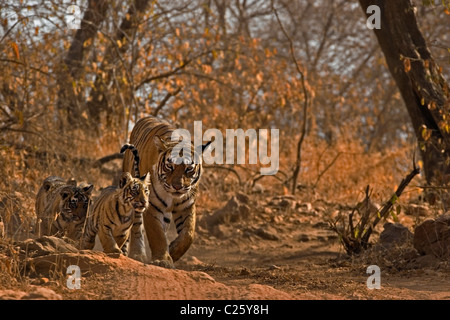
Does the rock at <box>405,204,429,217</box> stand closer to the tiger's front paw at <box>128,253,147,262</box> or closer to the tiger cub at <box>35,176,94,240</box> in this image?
the tiger's front paw at <box>128,253,147,262</box>

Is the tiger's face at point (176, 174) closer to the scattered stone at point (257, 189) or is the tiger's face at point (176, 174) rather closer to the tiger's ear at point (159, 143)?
the tiger's ear at point (159, 143)

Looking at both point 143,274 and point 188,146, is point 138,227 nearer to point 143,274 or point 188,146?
point 188,146

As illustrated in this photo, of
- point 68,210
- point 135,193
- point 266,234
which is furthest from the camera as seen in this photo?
point 266,234

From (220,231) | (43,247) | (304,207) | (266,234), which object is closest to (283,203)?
(304,207)

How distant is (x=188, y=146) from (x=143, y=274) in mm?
1823

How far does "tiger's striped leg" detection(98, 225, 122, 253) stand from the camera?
616cm

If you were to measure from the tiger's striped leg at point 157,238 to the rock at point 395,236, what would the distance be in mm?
2394

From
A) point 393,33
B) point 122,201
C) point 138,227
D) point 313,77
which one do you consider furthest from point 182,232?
point 313,77

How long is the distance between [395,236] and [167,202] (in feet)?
8.38

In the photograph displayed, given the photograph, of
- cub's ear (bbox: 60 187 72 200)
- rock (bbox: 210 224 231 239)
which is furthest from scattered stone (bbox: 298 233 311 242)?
cub's ear (bbox: 60 187 72 200)

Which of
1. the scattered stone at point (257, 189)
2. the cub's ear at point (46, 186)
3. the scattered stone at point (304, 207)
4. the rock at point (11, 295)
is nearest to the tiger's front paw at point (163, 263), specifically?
the cub's ear at point (46, 186)

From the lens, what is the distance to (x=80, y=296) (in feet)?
→ 15.8

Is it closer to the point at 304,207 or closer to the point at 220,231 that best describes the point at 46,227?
the point at 220,231

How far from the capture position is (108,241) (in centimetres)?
621
